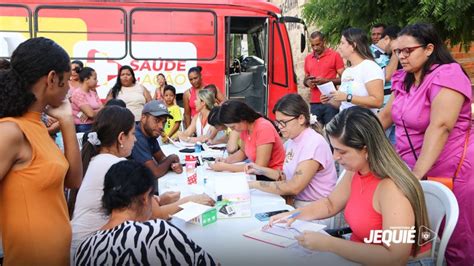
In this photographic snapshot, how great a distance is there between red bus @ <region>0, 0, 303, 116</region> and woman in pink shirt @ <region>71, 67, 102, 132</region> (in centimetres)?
167

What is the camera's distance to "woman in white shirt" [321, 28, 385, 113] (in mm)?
3523

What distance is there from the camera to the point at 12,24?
6898mm

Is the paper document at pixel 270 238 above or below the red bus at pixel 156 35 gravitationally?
below

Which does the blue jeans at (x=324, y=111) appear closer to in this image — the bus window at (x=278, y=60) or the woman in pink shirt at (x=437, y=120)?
the bus window at (x=278, y=60)

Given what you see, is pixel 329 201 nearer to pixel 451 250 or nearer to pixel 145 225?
pixel 451 250

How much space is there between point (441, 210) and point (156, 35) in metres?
6.21

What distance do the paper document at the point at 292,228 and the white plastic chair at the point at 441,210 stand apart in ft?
→ 1.76

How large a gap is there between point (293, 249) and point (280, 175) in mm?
1297

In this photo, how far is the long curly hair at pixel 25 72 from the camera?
61.7 inches

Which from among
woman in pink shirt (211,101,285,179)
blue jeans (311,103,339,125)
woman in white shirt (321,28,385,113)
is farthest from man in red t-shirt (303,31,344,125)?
woman in pink shirt (211,101,285,179)

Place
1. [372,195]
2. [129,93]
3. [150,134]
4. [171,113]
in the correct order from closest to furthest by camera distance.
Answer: [372,195] < [150,134] < [171,113] < [129,93]

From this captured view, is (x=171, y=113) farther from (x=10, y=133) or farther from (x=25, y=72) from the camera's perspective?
(x=10, y=133)

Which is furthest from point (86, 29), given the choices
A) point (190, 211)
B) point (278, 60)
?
point (190, 211)

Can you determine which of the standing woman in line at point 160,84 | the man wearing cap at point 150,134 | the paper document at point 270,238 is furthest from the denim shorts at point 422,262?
the standing woman in line at point 160,84
